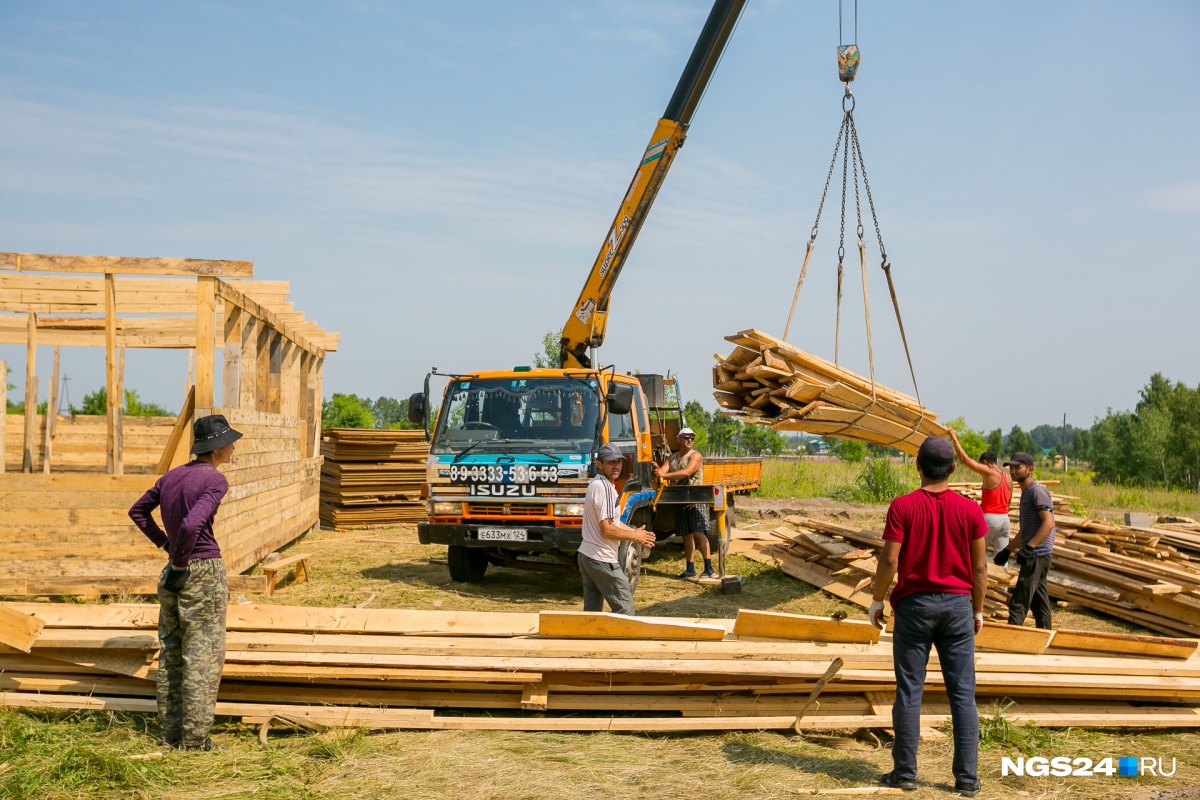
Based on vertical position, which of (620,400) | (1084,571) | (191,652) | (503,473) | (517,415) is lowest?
(1084,571)

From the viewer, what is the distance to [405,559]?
1262 centimetres

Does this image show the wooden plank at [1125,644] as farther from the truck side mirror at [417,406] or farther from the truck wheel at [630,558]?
the truck side mirror at [417,406]

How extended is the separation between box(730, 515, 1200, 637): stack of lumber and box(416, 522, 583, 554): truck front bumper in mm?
3313

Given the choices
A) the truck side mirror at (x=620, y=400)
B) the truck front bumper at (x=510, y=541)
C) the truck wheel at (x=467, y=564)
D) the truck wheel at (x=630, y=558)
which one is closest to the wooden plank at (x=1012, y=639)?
the truck wheel at (x=630, y=558)

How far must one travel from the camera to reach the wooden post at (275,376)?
1250 cm

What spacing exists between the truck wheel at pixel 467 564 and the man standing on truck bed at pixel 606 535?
4.11 meters

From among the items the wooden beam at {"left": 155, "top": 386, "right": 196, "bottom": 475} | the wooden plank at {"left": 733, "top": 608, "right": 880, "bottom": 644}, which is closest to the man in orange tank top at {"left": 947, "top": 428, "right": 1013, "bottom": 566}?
the wooden plank at {"left": 733, "top": 608, "right": 880, "bottom": 644}

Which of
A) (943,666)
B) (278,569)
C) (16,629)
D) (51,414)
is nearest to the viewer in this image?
(943,666)

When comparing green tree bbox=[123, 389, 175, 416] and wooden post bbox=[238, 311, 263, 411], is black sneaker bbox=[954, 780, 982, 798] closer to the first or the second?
wooden post bbox=[238, 311, 263, 411]

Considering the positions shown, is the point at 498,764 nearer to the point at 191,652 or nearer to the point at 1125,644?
the point at 191,652

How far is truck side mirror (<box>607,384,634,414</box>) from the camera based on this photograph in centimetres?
968

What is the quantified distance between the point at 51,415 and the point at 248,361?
6230mm

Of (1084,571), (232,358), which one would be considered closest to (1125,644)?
(1084,571)

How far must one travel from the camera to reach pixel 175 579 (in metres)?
4.94
